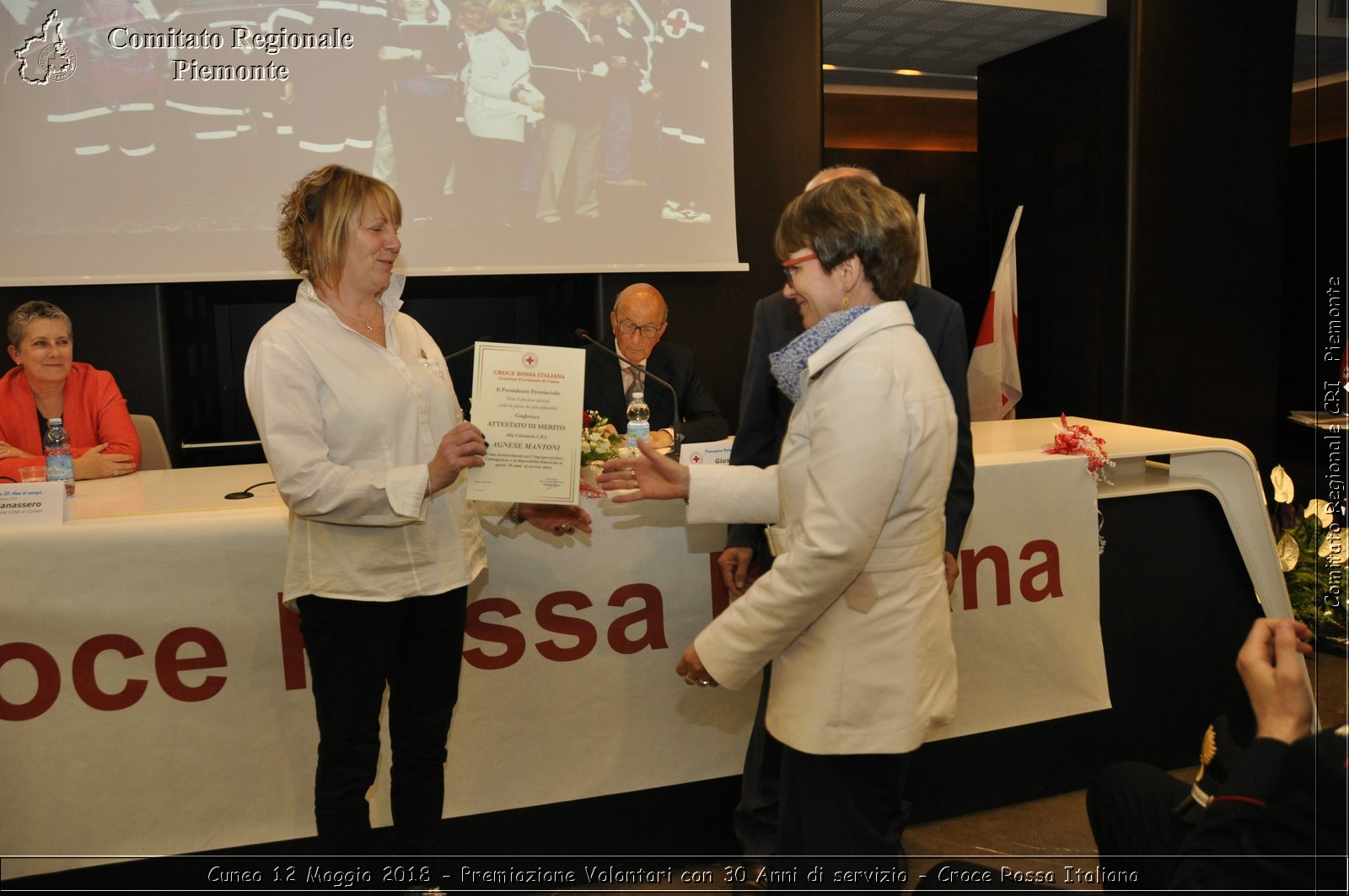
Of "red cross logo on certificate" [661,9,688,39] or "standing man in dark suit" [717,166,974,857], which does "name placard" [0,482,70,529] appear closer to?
"standing man in dark suit" [717,166,974,857]

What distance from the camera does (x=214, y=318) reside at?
5.23 metres

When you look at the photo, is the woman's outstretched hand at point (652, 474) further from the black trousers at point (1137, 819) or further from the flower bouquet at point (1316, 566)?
the flower bouquet at point (1316, 566)

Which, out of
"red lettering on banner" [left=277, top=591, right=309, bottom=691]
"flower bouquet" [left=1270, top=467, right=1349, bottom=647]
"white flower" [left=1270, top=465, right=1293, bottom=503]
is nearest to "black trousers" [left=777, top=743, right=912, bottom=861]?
"red lettering on banner" [left=277, top=591, right=309, bottom=691]

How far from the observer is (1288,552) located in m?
3.43

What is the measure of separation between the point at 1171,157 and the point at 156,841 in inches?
218

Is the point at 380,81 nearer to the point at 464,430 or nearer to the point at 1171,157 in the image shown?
the point at 464,430

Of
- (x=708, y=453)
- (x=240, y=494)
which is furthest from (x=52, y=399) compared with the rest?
(x=708, y=453)

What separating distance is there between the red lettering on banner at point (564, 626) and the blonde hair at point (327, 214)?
0.95 meters

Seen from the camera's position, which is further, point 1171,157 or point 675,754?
point 1171,157

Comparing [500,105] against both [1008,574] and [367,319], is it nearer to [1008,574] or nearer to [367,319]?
[367,319]

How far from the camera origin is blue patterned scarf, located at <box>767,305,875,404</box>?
156 cm

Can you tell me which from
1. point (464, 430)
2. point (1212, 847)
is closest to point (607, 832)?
point (464, 430)

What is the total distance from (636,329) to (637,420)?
1.54 feet

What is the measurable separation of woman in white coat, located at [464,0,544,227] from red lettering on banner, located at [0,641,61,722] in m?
2.70
